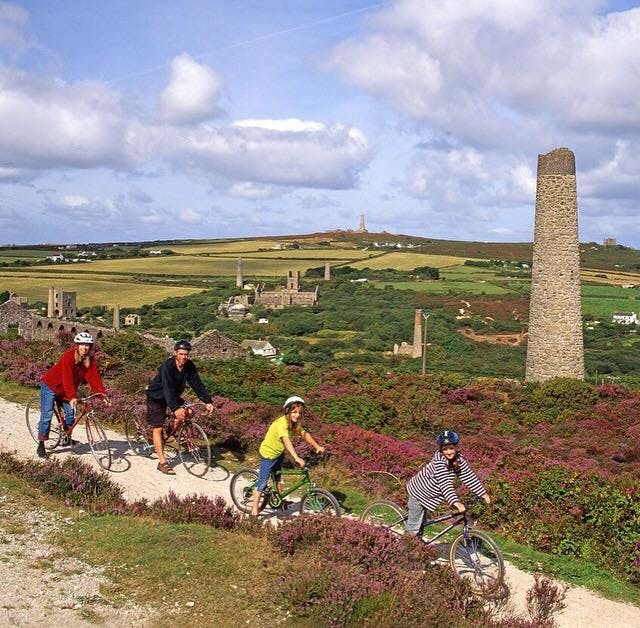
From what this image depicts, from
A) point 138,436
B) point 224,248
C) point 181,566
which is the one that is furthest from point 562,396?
point 224,248

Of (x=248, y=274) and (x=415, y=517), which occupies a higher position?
(x=248, y=274)

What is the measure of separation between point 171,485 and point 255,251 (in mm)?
155816

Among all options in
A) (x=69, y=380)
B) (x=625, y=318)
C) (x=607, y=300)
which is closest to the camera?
(x=69, y=380)

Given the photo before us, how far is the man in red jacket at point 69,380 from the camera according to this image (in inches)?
434

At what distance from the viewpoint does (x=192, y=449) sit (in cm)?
1166

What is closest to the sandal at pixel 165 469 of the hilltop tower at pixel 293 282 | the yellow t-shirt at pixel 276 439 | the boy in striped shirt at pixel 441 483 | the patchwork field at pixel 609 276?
the yellow t-shirt at pixel 276 439

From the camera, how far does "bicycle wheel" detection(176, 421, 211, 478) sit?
11.5 meters

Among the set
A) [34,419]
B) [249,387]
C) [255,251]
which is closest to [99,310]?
[249,387]

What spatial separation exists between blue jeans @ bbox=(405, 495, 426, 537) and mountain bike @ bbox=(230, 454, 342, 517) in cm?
93

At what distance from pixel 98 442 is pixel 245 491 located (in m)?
2.99

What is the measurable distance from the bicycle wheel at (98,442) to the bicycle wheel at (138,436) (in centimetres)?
65

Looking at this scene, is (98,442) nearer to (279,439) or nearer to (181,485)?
(181,485)

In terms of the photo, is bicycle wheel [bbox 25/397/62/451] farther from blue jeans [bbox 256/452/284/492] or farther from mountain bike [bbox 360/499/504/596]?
mountain bike [bbox 360/499/504/596]

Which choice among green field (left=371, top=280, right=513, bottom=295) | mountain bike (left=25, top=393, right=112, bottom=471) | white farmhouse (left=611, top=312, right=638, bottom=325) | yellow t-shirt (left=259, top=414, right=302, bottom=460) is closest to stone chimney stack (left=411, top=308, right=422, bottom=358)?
white farmhouse (left=611, top=312, right=638, bottom=325)
